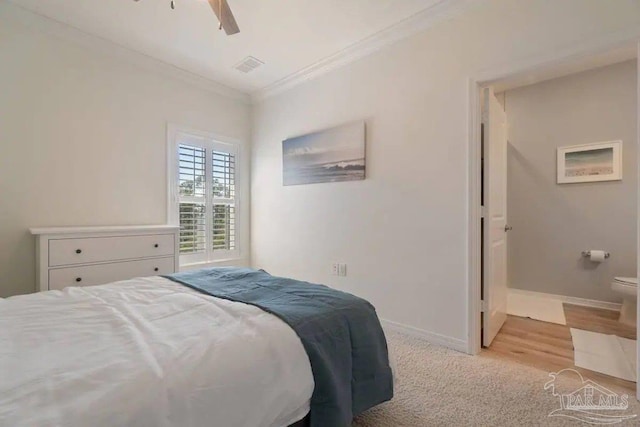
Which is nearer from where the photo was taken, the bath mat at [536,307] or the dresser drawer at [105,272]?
the dresser drawer at [105,272]

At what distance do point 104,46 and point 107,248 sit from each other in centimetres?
188

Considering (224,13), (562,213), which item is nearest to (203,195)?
(224,13)

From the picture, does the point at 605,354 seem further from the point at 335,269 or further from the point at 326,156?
the point at 326,156

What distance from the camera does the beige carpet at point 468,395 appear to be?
153cm

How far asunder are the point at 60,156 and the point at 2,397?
261cm

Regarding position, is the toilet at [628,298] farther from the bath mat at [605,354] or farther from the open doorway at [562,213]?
the bath mat at [605,354]

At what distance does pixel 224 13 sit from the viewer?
1.76m

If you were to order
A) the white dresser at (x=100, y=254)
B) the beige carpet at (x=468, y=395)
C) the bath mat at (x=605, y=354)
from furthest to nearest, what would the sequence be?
1. the white dresser at (x=100, y=254)
2. the bath mat at (x=605, y=354)
3. the beige carpet at (x=468, y=395)

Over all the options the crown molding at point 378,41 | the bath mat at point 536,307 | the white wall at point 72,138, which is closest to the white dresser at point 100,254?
the white wall at point 72,138

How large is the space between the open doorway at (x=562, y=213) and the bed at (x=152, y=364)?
5.75 ft

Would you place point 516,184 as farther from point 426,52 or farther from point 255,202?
point 255,202

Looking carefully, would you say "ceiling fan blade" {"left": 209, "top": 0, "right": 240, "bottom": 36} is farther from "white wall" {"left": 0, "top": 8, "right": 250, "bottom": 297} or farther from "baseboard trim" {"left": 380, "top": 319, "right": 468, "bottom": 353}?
"baseboard trim" {"left": 380, "top": 319, "right": 468, "bottom": 353}

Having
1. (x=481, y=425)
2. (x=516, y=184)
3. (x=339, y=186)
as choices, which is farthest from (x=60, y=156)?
(x=516, y=184)

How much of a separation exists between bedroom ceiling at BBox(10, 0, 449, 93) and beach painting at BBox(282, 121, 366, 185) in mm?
791
